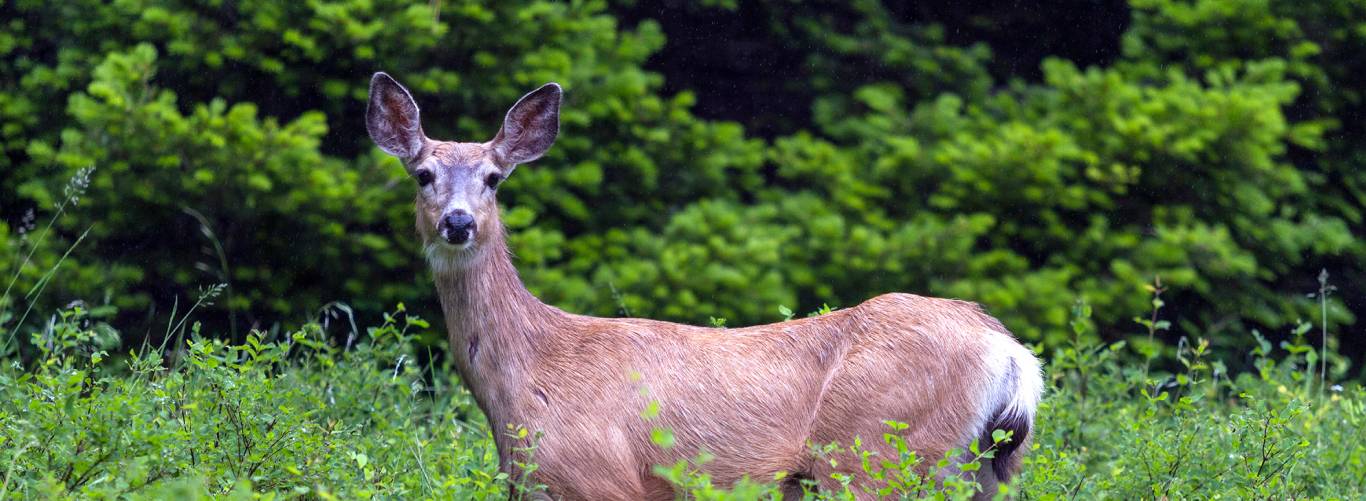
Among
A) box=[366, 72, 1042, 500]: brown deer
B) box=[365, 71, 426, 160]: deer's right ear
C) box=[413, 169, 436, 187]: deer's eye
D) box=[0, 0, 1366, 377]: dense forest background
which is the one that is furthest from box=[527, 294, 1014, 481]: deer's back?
box=[0, 0, 1366, 377]: dense forest background

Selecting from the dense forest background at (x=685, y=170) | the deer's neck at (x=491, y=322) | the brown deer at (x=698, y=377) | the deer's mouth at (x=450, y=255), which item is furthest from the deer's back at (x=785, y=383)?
the dense forest background at (x=685, y=170)

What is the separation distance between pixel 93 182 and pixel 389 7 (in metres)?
1.85

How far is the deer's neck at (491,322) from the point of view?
4.66m

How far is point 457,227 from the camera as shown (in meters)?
4.66

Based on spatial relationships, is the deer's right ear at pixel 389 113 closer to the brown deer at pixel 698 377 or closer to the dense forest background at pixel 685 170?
the brown deer at pixel 698 377

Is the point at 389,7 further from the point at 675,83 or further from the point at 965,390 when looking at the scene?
the point at 965,390

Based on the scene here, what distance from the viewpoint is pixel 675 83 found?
10.7m

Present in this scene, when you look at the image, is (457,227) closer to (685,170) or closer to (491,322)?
(491,322)

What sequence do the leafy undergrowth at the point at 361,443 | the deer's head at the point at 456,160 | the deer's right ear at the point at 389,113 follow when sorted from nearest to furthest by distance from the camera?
the leafy undergrowth at the point at 361,443, the deer's head at the point at 456,160, the deer's right ear at the point at 389,113

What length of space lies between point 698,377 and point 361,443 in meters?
1.32

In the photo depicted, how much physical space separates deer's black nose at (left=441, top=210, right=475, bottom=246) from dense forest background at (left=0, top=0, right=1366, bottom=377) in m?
3.28

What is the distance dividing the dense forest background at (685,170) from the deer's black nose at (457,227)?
328 cm

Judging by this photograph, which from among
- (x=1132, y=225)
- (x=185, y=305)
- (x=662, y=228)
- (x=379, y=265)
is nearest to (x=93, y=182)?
(x=185, y=305)

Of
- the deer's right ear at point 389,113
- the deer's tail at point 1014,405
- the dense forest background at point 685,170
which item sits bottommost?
the dense forest background at point 685,170
